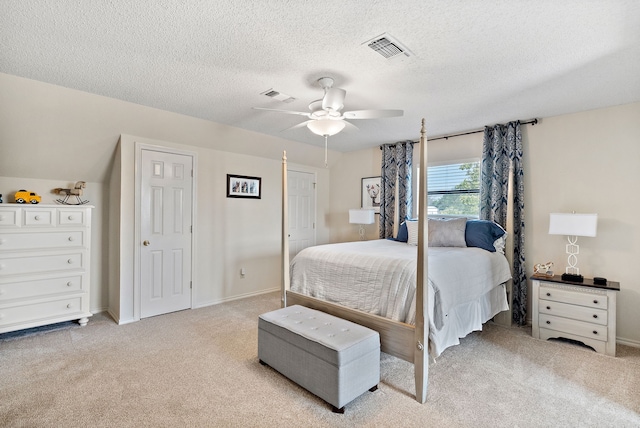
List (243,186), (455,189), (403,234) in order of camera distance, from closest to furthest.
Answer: (403,234), (455,189), (243,186)

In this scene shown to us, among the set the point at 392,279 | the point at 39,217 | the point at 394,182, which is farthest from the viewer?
the point at 394,182

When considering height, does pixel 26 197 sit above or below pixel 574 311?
above

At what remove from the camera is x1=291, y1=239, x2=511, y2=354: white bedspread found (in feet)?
7.86

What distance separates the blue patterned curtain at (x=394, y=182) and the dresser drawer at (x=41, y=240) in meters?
3.98

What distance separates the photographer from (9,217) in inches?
121

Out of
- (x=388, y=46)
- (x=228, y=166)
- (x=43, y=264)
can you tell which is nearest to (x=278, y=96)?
(x=388, y=46)

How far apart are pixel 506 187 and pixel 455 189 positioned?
698 millimetres

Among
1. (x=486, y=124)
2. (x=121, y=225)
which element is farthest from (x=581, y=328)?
(x=121, y=225)

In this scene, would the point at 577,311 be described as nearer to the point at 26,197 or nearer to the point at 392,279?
the point at 392,279

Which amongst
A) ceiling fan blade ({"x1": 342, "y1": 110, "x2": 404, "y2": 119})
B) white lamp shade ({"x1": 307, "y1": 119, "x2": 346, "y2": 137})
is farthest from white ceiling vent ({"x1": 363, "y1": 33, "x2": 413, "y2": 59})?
white lamp shade ({"x1": 307, "y1": 119, "x2": 346, "y2": 137})

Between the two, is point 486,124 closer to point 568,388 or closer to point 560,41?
point 560,41

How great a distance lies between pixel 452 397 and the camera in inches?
86.3

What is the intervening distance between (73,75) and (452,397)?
12.8 feet

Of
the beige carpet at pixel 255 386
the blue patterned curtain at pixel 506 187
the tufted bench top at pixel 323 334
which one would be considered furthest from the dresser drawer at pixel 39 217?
the blue patterned curtain at pixel 506 187
